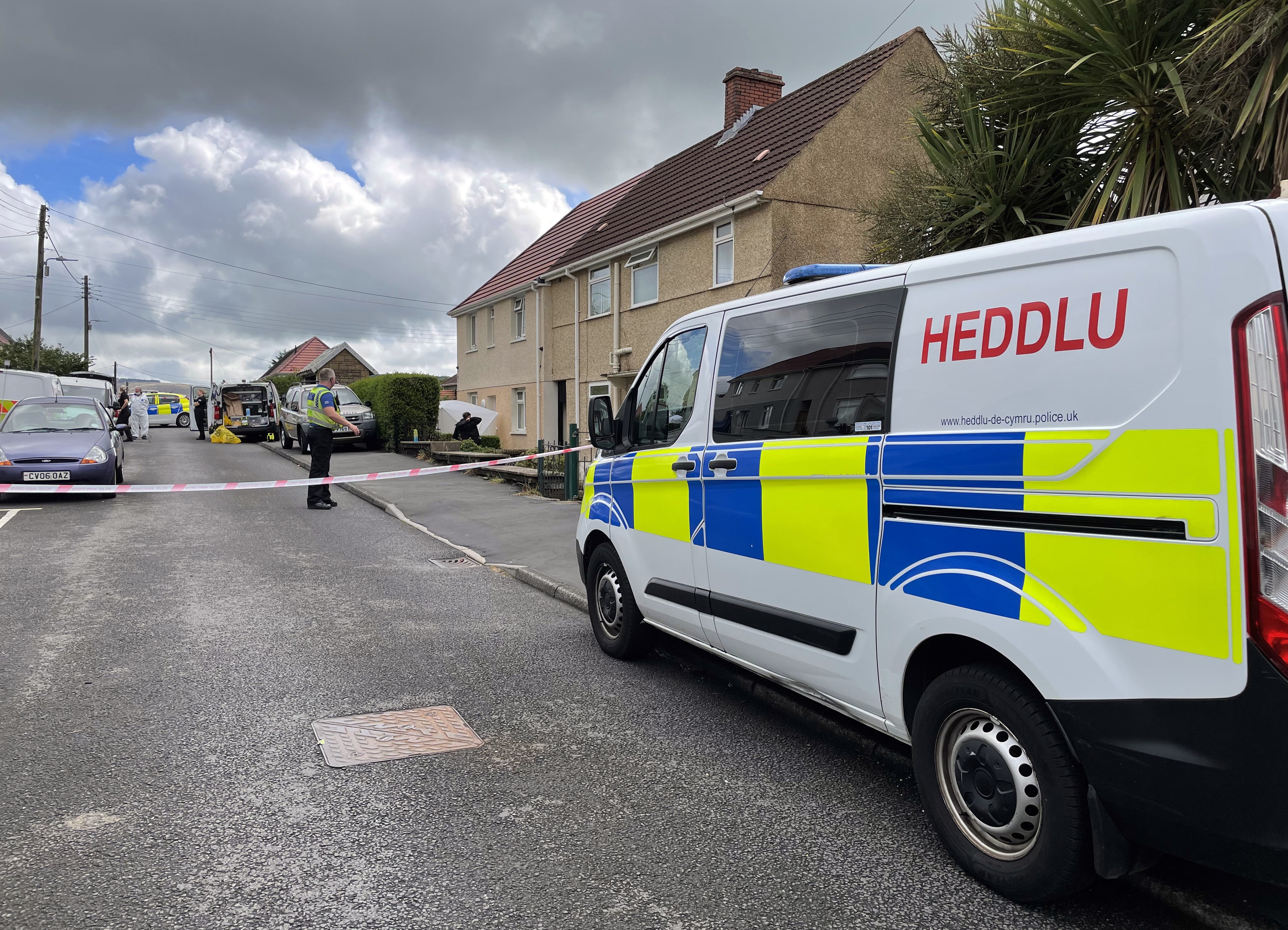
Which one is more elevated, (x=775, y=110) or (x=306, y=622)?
(x=775, y=110)

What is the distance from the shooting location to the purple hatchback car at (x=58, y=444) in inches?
496

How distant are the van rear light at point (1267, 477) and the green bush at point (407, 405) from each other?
23.7 meters

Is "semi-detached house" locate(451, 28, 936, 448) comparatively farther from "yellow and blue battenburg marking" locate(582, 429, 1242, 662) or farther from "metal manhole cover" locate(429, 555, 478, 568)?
"yellow and blue battenburg marking" locate(582, 429, 1242, 662)

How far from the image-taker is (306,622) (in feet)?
21.4

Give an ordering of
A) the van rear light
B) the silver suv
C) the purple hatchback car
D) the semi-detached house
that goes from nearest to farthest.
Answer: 1. the van rear light
2. the purple hatchback car
3. the semi-detached house
4. the silver suv

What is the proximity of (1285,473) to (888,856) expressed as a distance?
1808 millimetres

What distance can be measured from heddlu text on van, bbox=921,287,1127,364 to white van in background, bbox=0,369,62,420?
21.8 metres

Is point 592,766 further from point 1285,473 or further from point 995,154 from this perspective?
point 995,154

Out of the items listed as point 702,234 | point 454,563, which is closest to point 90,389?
point 702,234

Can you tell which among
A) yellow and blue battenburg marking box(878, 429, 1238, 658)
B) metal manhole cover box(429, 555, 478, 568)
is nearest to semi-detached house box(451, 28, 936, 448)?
metal manhole cover box(429, 555, 478, 568)

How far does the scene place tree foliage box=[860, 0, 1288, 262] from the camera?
571cm

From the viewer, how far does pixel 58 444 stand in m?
13.0

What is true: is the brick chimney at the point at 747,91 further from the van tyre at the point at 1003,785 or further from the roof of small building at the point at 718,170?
the van tyre at the point at 1003,785

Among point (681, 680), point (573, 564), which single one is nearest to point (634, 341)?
point (573, 564)
